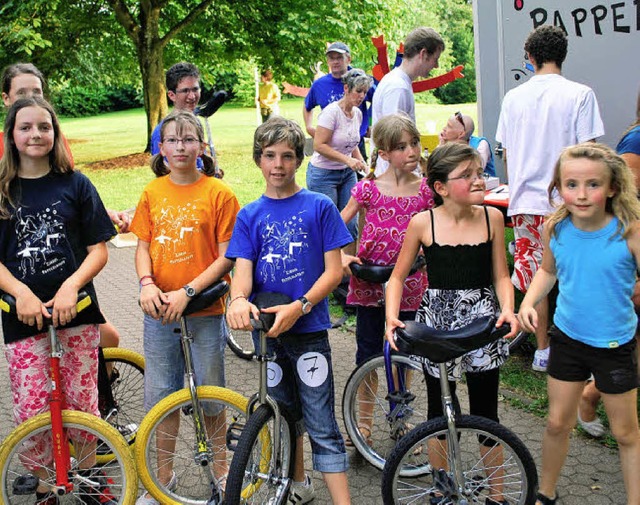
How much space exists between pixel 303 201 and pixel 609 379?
146 centimetres

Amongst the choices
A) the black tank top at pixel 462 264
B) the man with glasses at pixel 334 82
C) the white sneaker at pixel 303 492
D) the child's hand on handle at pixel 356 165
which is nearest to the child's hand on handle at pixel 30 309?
the white sneaker at pixel 303 492

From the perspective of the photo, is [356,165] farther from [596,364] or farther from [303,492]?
[596,364]

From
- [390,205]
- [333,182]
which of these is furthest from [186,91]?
[333,182]

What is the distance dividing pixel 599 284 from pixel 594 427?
1467mm

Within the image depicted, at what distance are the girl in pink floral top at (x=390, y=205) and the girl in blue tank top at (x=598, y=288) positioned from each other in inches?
32.9

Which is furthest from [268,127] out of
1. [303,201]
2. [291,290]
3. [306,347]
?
[306,347]

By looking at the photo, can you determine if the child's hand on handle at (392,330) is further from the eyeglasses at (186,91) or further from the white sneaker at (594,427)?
the eyeglasses at (186,91)

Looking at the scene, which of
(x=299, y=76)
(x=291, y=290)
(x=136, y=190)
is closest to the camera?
(x=291, y=290)

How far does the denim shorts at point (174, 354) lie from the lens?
11.5ft

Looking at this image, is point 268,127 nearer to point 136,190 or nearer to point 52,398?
point 52,398

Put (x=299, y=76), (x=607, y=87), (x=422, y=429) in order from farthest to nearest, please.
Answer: (x=299, y=76), (x=607, y=87), (x=422, y=429)

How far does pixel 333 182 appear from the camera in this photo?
21.7 feet

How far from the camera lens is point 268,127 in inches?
125

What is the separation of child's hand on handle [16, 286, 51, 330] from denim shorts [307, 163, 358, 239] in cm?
368
